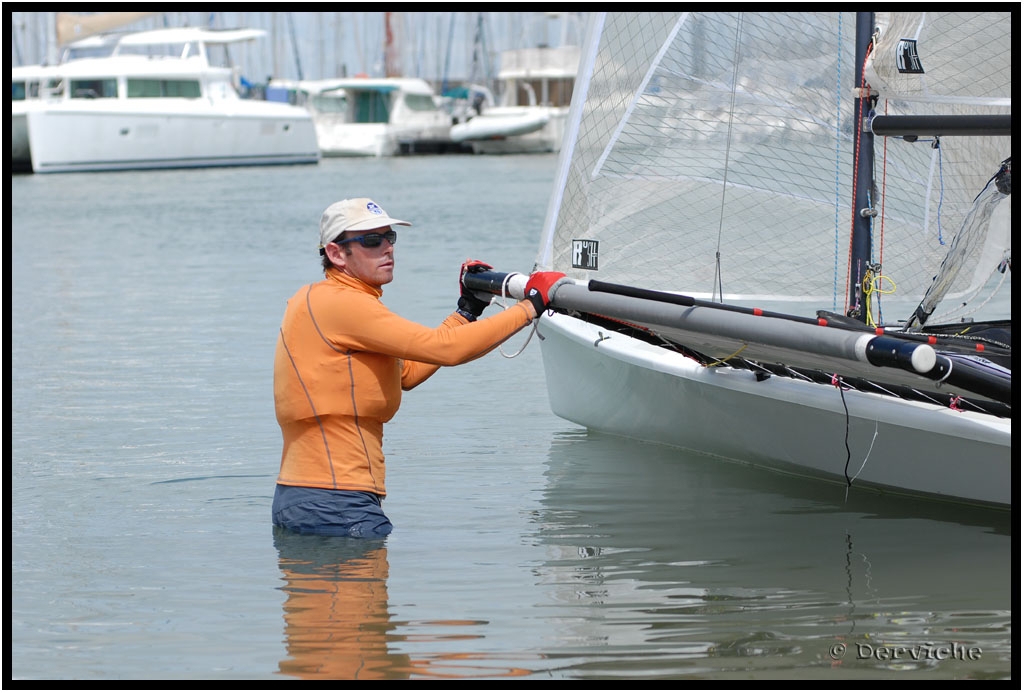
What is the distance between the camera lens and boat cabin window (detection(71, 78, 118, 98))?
4562 centimetres

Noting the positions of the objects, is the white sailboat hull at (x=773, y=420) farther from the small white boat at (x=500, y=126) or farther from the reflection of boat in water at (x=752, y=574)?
the small white boat at (x=500, y=126)

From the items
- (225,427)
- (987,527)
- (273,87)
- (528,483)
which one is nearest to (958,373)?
(987,527)

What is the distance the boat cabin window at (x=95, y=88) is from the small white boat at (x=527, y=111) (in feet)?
55.7

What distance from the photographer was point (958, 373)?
4.63m

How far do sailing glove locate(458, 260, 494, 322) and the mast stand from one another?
6.71ft

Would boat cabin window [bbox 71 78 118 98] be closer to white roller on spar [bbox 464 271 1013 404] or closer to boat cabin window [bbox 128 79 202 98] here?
boat cabin window [bbox 128 79 202 98]

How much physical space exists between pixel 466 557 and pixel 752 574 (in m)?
1.05

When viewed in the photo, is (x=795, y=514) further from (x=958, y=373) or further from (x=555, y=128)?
(x=555, y=128)

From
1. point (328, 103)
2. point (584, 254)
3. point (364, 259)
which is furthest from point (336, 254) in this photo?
point (328, 103)

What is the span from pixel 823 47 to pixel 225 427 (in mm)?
3782

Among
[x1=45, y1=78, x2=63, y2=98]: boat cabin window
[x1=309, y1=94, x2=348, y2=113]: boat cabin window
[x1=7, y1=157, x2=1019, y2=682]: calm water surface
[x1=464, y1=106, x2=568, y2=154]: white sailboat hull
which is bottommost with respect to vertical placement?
[x1=464, y1=106, x2=568, y2=154]: white sailboat hull

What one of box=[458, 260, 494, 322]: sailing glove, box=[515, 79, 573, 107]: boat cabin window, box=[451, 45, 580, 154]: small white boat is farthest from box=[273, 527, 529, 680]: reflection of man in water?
box=[515, 79, 573, 107]: boat cabin window

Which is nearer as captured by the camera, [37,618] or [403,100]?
[37,618]

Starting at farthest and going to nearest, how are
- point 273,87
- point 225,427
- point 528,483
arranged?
point 273,87 → point 225,427 → point 528,483
